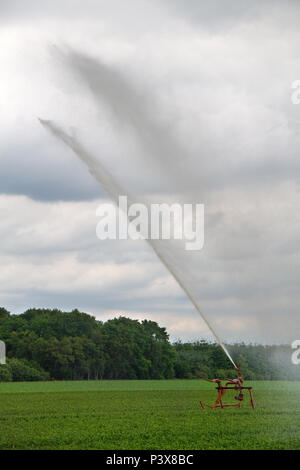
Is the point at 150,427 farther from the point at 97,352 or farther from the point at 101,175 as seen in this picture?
the point at 97,352

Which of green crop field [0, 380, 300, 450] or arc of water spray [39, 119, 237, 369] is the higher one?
arc of water spray [39, 119, 237, 369]

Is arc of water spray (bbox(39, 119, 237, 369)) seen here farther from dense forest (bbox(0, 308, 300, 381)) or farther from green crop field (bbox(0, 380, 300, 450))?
dense forest (bbox(0, 308, 300, 381))

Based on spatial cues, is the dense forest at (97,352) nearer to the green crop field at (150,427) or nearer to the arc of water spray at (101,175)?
the green crop field at (150,427)

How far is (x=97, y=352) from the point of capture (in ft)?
286

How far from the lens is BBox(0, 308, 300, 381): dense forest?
82.4 metres

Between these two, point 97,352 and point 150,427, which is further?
point 97,352

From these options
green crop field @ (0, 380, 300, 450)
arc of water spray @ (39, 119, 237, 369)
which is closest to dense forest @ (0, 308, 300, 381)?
green crop field @ (0, 380, 300, 450)

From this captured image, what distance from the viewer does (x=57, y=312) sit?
102 metres

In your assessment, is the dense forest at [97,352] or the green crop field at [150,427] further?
the dense forest at [97,352]

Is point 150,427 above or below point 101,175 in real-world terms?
below

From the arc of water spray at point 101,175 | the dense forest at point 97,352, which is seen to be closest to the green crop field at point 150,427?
the arc of water spray at point 101,175

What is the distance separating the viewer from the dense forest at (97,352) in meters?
82.4

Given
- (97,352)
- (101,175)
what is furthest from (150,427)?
(97,352)
